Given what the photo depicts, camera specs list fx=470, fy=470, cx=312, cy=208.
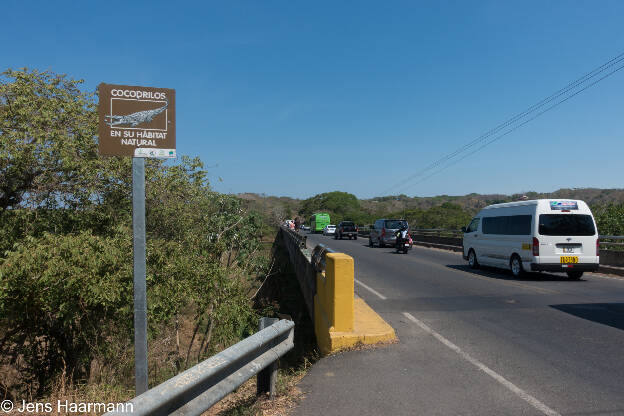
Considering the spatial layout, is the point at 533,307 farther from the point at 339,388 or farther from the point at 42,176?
the point at 42,176

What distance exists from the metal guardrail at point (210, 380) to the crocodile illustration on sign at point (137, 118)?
2093mm

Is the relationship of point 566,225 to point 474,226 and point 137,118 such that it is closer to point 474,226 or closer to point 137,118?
point 474,226

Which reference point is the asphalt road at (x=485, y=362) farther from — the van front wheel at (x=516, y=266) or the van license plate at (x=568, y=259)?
the van front wheel at (x=516, y=266)

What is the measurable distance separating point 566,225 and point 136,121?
1325cm

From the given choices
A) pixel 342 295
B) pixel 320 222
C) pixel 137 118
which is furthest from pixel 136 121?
pixel 320 222

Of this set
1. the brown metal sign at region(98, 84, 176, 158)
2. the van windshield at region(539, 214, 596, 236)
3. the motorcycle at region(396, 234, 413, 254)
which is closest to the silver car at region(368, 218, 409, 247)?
the motorcycle at region(396, 234, 413, 254)

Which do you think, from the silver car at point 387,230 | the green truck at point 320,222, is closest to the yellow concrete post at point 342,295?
the silver car at point 387,230

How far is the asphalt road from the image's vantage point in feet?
14.3

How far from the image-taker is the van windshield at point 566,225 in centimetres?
1368

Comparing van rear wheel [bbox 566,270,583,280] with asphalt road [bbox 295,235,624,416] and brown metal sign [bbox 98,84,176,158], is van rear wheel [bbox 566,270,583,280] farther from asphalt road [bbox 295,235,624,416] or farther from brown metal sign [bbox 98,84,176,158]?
brown metal sign [bbox 98,84,176,158]

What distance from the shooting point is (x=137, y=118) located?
13.5 ft

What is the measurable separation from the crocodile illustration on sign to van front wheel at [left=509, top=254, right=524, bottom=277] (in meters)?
13.0

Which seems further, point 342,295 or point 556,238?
point 556,238

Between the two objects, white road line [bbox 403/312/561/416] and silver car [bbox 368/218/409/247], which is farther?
silver car [bbox 368/218/409/247]
